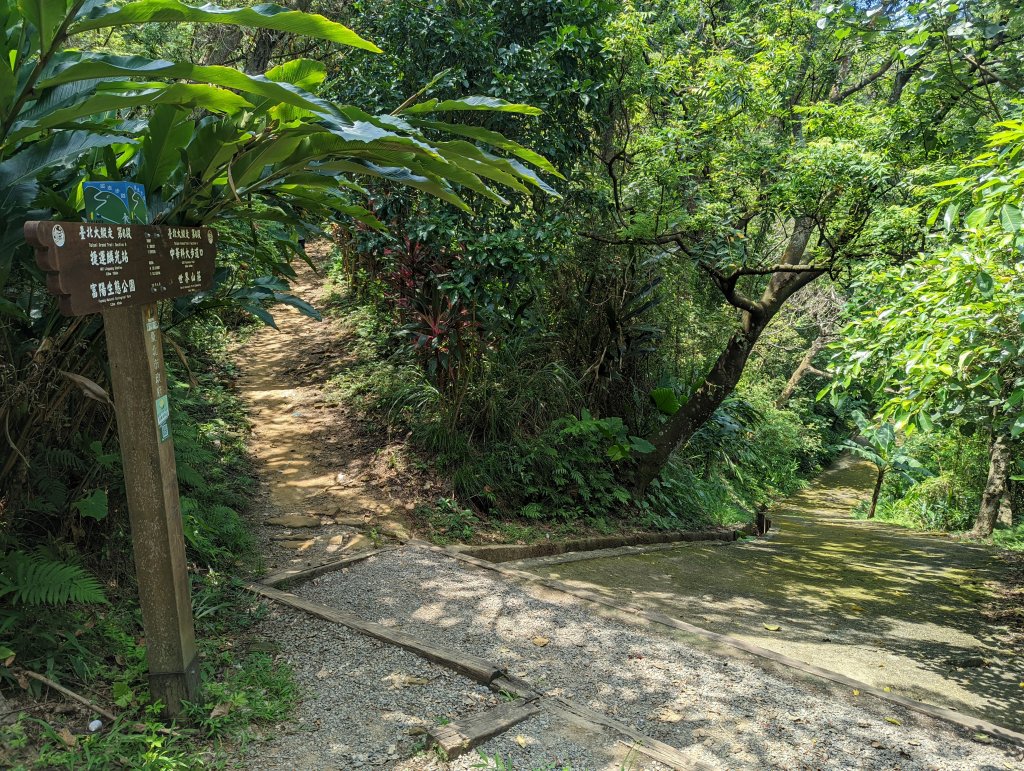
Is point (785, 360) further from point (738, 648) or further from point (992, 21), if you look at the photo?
point (738, 648)

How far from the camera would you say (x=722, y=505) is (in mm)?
11164

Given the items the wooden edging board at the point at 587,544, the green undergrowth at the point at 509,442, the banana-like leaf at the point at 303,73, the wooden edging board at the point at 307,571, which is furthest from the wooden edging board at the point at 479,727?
the green undergrowth at the point at 509,442

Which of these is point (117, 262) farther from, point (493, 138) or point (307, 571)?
point (307, 571)

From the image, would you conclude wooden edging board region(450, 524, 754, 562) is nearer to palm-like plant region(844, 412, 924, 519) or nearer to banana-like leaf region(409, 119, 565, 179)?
banana-like leaf region(409, 119, 565, 179)

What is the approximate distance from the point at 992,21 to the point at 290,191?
5666 mm

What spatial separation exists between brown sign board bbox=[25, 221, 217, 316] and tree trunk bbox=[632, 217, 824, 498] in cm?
660

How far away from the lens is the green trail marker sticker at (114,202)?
8.09 ft

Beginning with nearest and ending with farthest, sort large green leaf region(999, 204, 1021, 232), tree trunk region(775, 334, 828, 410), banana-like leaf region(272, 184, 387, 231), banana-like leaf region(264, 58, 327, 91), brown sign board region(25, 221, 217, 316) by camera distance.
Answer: brown sign board region(25, 221, 217, 316), banana-like leaf region(264, 58, 327, 91), large green leaf region(999, 204, 1021, 232), banana-like leaf region(272, 184, 387, 231), tree trunk region(775, 334, 828, 410)

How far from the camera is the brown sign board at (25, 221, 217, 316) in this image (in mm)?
2074

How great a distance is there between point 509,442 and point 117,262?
529 centimetres

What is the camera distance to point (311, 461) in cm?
698

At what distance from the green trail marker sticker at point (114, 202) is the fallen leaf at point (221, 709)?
1.92 metres

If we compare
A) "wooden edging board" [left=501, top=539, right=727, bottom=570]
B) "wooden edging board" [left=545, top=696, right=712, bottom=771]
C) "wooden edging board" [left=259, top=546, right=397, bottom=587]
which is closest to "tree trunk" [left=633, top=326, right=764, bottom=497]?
"wooden edging board" [left=501, top=539, right=727, bottom=570]

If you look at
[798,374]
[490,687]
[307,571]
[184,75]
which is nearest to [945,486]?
[798,374]
